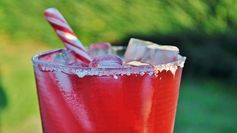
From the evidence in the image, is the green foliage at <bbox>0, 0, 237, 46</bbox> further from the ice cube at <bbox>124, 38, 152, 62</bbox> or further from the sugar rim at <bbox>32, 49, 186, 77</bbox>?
the sugar rim at <bbox>32, 49, 186, 77</bbox>

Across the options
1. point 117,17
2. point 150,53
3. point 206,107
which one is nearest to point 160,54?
point 150,53

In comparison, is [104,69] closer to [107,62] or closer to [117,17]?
[107,62]

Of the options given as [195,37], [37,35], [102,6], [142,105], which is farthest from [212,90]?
[142,105]

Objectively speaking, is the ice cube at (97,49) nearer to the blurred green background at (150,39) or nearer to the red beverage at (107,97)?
the red beverage at (107,97)

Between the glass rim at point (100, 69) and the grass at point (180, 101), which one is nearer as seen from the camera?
the glass rim at point (100, 69)

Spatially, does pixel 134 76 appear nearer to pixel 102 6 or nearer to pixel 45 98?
pixel 45 98

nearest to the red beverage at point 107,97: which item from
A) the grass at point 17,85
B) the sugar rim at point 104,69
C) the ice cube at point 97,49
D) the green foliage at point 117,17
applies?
the sugar rim at point 104,69

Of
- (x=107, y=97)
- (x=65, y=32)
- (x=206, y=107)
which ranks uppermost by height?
(x=65, y=32)
